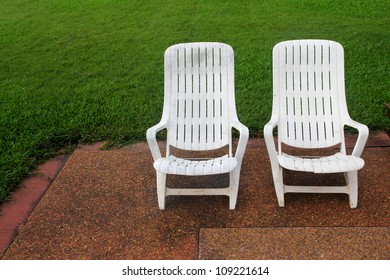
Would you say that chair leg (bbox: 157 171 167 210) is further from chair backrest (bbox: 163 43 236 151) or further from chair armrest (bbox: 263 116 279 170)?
chair armrest (bbox: 263 116 279 170)

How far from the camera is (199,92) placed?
4.79 meters

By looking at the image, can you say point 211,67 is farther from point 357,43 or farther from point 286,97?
point 357,43

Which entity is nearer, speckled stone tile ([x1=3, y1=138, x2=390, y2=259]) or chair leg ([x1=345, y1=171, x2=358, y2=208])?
speckled stone tile ([x1=3, y1=138, x2=390, y2=259])

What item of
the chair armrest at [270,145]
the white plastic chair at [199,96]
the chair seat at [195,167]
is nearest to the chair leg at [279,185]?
the chair armrest at [270,145]

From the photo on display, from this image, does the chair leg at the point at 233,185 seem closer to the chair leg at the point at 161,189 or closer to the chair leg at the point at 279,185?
the chair leg at the point at 279,185

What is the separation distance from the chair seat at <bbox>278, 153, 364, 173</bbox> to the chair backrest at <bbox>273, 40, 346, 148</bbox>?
0.57 metres

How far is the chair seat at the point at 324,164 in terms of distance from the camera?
3822 mm

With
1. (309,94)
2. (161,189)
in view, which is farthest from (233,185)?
(309,94)

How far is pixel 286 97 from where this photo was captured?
4676 mm

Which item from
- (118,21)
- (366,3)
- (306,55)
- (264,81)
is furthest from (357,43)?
(118,21)

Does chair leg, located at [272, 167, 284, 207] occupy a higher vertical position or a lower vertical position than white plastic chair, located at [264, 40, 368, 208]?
lower

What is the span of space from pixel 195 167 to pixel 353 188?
4.67ft

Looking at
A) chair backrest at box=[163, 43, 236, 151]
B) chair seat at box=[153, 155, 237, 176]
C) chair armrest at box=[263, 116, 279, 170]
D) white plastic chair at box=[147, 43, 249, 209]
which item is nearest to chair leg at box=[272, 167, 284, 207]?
chair armrest at box=[263, 116, 279, 170]

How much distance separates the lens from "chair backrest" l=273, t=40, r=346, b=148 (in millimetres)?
4574
